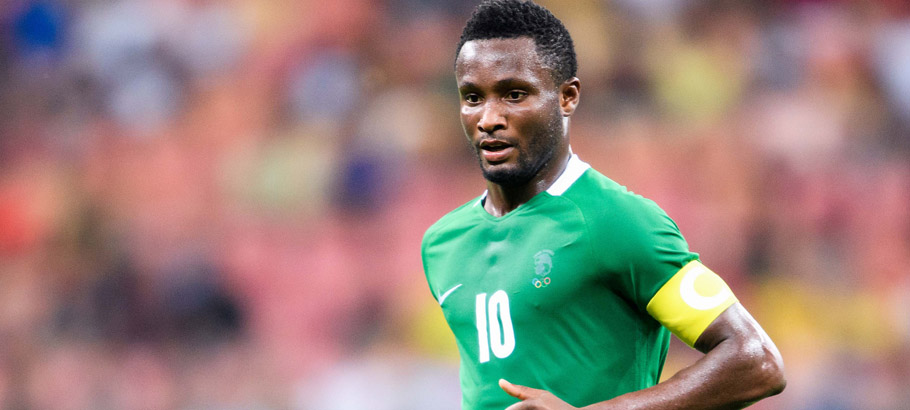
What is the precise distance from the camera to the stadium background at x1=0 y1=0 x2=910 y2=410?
6.47m

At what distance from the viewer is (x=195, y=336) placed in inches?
260

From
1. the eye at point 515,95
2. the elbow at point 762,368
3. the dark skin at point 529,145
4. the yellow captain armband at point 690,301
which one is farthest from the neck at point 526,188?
the elbow at point 762,368

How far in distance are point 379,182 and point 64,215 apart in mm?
2277

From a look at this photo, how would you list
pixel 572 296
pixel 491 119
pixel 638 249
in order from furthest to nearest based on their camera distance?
A: 1. pixel 491 119
2. pixel 572 296
3. pixel 638 249

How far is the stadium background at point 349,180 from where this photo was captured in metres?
6.47

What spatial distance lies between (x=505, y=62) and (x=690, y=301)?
801mm

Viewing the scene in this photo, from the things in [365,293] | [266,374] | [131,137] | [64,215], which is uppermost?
[131,137]

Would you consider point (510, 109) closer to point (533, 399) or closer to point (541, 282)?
point (541, 282)

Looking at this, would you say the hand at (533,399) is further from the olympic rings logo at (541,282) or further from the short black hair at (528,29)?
the short black hair at (528,29)

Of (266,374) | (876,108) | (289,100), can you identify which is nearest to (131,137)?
(289,100)

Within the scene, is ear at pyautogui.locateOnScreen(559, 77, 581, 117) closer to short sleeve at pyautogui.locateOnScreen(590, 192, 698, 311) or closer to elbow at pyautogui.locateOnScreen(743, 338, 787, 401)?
short sleeve at pyautogui.locateOnScreen(590, 192, 698, 311)

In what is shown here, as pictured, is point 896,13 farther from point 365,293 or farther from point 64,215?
point 64,215

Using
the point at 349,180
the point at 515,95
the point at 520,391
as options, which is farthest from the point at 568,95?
the point at 349,180

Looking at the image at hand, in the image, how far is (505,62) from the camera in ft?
8.60
